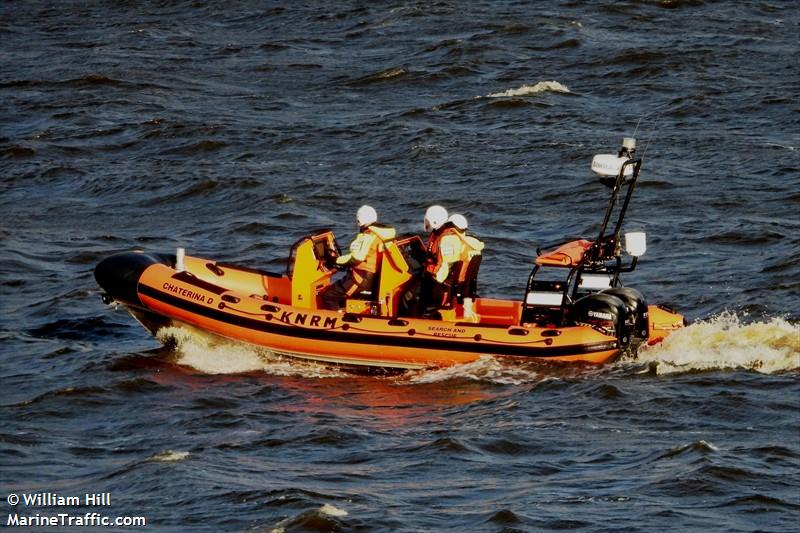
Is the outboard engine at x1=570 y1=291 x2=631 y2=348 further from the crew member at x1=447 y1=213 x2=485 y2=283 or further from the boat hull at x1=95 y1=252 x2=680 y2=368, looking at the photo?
the crew member at x1=447 y1=213 x2=485 y2=283

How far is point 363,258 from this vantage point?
45.6 feet

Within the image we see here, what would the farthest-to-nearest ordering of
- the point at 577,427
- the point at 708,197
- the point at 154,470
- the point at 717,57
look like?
1. the point at 717,57
2. the point at 708,197
3. the point at 577,427
4. the point at 154,470

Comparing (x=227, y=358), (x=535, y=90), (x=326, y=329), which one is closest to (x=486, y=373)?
(x=326, y=329)

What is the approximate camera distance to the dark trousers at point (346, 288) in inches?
554

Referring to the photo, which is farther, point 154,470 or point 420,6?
point 420,6

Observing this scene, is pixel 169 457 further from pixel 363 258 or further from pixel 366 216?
pixel 366 216

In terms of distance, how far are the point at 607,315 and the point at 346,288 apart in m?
2.36

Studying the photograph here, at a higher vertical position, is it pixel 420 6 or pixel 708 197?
pixel 420 6

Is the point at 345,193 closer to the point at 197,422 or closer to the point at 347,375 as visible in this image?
the point at 347,375

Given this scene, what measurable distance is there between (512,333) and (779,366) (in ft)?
7.19

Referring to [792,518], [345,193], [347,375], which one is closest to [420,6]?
[345,193]

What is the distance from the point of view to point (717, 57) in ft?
84.2

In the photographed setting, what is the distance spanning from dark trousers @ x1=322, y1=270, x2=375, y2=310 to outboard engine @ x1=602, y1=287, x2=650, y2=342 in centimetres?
207

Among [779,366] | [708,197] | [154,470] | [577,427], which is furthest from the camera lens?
Answer: [708,197]
